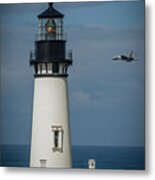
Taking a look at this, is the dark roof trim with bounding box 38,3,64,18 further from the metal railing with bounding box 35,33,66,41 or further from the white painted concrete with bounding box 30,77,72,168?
the white painted concrete with bounding box 30,77,72,168

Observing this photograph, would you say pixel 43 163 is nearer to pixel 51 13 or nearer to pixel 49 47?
pixel 49 47

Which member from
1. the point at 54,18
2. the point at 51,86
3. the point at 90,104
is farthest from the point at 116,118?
the point at 54,18

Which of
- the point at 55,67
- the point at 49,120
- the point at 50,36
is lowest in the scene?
the point at 49,120

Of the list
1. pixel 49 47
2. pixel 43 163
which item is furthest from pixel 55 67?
pixel 43 163

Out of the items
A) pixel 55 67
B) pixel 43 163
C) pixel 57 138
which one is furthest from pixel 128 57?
pixel 43 163

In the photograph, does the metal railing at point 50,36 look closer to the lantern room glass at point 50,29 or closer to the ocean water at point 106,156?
the lantern room glass at point 50,29

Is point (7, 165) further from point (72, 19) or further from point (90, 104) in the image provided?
point (72, 19)

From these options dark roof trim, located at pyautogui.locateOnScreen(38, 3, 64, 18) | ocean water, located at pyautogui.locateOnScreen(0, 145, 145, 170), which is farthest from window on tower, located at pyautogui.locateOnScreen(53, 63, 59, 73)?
ocean water, located at pyautogui.locateOnScreen(0, 145, 145, 170)

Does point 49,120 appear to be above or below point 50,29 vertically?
below
